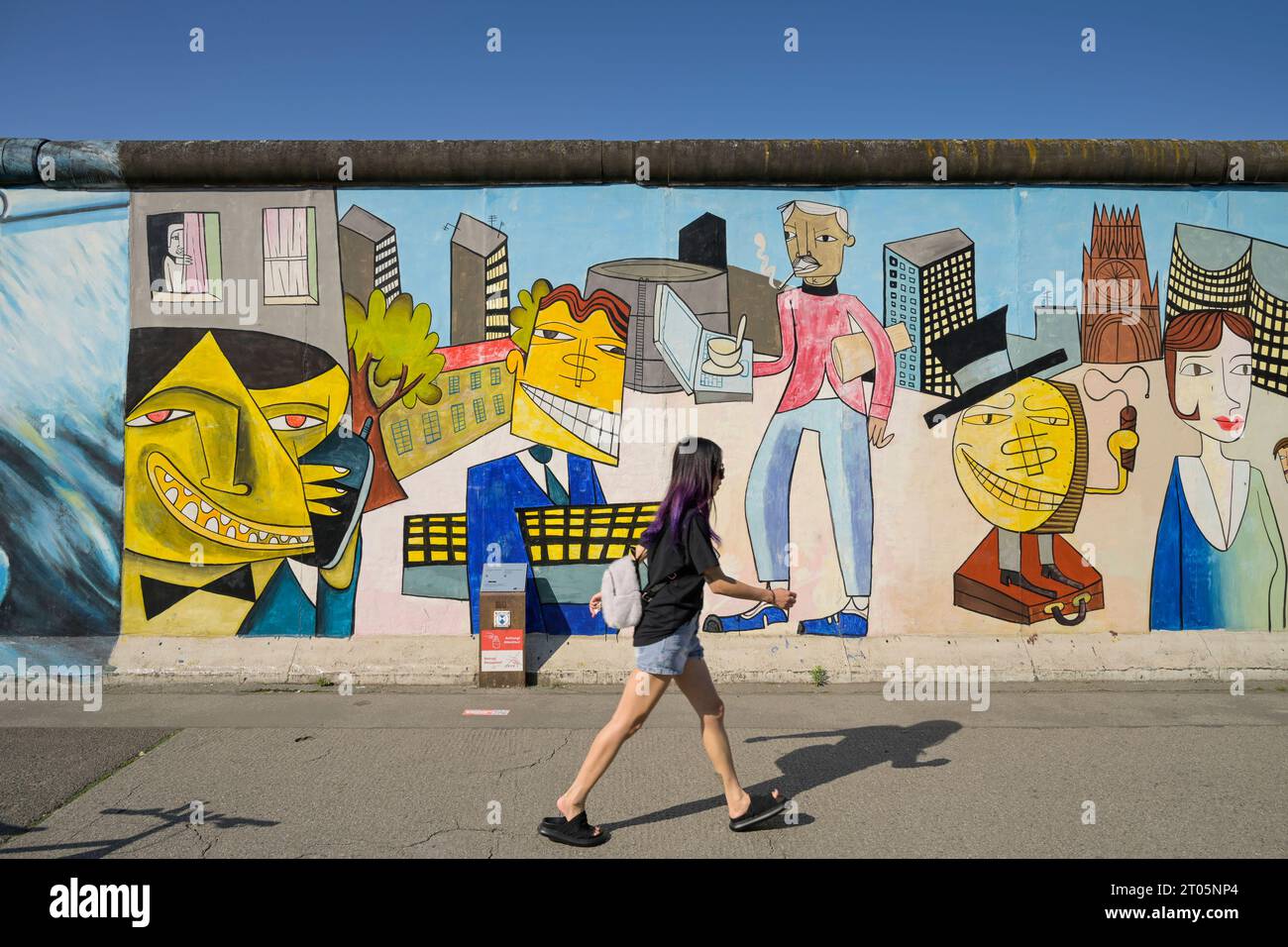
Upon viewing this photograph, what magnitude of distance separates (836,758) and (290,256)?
5838mm

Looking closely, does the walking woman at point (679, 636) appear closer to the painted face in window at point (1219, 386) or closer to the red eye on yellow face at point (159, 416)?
the red eye on yellow face at point (159, 416)

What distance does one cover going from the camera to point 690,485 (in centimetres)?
441

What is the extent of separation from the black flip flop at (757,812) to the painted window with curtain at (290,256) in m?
5.49

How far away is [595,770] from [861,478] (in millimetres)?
4217

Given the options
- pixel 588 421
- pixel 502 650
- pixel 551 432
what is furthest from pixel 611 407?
pixel 502 650

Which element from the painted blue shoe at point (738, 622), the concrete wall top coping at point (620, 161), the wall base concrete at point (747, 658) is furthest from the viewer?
the painted blue shoe at point (738, 622)

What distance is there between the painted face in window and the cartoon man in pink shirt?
2.50m

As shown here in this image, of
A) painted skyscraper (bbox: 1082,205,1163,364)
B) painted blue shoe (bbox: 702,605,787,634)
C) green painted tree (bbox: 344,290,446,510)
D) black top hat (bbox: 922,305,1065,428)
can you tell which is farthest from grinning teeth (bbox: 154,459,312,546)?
painted skyscraper (bbox: 1082,205,1163,364)

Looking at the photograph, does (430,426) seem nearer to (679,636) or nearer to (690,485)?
(690,485)

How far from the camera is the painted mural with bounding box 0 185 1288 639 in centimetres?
766

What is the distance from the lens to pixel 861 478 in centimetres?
773

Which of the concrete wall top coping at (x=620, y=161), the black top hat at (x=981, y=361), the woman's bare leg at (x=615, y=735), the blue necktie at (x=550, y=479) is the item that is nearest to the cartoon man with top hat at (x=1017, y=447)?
the black top hat at (x=981, y=361)

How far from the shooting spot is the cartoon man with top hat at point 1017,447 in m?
7.73
